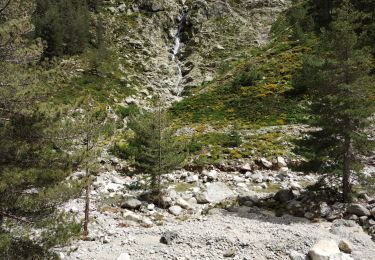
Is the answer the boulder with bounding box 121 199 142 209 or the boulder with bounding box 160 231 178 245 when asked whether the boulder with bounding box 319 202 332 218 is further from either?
the boulder with bounding box 121 199 142 209

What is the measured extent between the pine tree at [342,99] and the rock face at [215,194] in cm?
551

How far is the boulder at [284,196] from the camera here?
1814 centimetres

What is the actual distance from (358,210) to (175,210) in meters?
8.63

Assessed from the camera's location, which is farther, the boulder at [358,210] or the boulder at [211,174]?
the boulder at [211,174]

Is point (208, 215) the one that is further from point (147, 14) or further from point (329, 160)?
point (147, 14)

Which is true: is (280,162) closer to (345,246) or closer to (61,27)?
(345,246)

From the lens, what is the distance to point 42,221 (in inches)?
375

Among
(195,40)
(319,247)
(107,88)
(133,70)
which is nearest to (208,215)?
(319,247)

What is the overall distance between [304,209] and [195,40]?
50.9 metres

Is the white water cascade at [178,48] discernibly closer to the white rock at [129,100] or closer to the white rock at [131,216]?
the white rock at [129,100]

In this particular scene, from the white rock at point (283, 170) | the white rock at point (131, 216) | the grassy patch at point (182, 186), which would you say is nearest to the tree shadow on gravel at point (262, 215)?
the white rock at point (131, 216)

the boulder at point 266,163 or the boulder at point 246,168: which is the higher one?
the boulder at point 266,163

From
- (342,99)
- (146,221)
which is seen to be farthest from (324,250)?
(146,221)

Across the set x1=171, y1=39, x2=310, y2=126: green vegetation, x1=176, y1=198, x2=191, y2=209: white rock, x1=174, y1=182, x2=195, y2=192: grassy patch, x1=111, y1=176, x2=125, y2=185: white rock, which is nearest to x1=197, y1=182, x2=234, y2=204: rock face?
x1=176, y1=198, x2=191, y2=209: white rock
